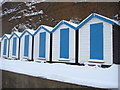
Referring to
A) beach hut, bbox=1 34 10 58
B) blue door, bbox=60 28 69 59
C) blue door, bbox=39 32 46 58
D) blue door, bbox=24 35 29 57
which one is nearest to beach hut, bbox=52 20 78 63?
blue door, bbox=60 28 69 59

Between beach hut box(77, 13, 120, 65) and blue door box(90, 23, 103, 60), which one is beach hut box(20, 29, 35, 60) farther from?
blue door box(90, 23, 103, 60)

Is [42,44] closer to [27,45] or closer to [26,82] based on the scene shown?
[27,45]

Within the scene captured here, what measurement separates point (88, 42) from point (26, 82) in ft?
7.27

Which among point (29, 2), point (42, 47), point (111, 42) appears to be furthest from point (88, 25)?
point (29, 2)

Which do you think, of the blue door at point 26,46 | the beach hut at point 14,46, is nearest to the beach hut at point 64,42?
the blue door at point 26,46

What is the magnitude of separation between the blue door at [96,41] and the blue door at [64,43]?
32.0 inches

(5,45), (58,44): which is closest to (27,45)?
(58,44)

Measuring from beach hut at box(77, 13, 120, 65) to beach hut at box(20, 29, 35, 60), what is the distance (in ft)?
7.48

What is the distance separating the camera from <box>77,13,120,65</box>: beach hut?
11.5ft

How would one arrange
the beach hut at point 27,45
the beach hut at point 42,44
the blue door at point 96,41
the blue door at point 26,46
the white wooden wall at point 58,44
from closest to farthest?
the blue door at point 96,41 → the white wooden wall at point 58,44 → the beach hut at point 42,44 → the beach hut at point 27,45 → the blue door at point 26,46

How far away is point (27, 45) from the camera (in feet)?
19.3

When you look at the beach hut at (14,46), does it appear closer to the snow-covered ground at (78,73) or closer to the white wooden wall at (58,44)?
the snow-covered ground at (78,73)

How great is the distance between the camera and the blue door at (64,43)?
4.39m

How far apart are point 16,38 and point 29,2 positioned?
238 cm
